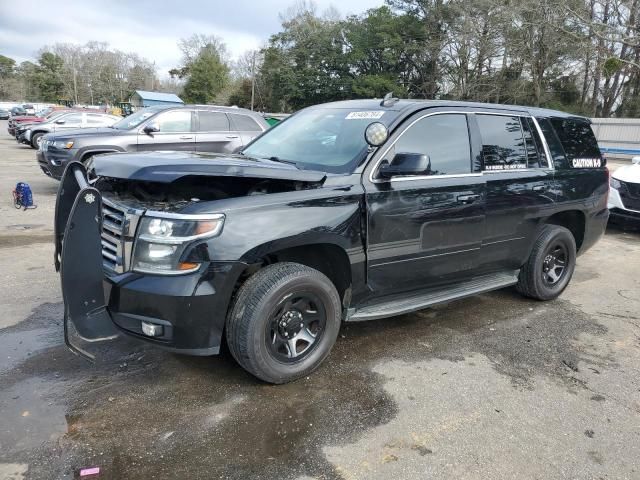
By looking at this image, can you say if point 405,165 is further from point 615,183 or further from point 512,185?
point 615,183

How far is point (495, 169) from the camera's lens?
4.34 m

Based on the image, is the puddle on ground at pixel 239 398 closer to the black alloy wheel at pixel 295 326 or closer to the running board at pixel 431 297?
the black alloy wheel at pixel 295 326

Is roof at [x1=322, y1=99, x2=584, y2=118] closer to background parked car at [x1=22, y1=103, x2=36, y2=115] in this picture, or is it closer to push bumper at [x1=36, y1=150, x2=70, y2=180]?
push bumper at [x1=36, y1=150, x2=70, y2=180]

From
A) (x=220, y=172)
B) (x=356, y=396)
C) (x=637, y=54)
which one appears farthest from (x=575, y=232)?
(x=637, y=54)

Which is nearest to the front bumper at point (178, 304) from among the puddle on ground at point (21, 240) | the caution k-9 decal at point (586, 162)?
the caution k-9 decal at point (586, 162)

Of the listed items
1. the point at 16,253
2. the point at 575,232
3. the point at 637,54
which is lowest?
the point at 16,253

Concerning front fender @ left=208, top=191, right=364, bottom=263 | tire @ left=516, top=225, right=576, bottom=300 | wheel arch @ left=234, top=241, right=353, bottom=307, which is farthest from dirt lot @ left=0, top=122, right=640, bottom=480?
front fender @ left=208, top=191, right=364, bottom=263

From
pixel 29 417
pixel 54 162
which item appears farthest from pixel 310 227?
pixel 54 162

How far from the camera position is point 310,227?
320 cm

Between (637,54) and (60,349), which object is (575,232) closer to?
(60,349)

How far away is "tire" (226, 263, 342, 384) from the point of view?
9.98ft

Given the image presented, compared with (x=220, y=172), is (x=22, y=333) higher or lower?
lower

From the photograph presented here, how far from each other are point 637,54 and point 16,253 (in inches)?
1400

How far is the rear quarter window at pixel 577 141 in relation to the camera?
16.6ft
